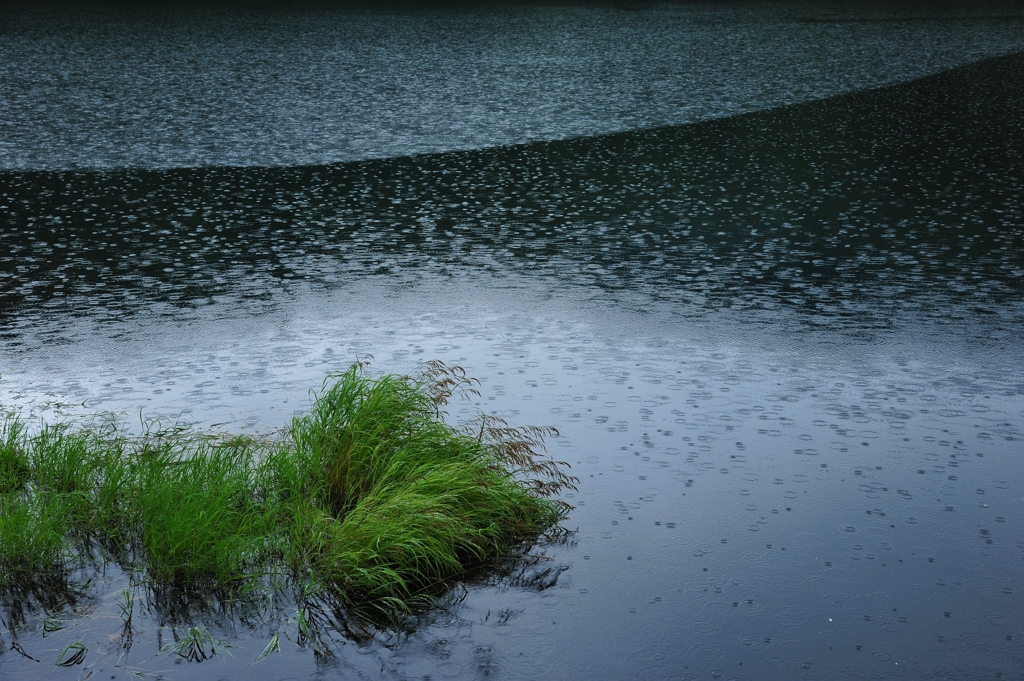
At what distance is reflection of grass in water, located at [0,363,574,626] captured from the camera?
6.10m

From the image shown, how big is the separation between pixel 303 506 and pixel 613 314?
5162mm

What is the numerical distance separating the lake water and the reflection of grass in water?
29 cm

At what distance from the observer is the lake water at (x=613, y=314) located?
233 inches

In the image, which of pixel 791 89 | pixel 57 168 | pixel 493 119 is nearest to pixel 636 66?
pixel 791 89

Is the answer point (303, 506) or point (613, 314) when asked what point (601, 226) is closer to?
point (613, 314)

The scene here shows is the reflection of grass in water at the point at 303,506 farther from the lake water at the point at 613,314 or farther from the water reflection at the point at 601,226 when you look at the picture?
the water reflection at the point at 601,226

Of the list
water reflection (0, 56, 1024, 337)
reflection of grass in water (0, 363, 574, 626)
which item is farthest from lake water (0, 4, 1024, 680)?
reflection of grass in water (0, 363, 574, 626)

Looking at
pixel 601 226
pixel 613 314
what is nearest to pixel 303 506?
pixel 613 314

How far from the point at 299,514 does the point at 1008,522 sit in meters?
4.28

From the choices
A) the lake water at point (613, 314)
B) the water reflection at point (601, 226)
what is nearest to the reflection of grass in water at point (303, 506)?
the lake water at point (613, 314)

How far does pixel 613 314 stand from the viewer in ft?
36.0

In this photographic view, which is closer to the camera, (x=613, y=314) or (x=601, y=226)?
(x=613, y=314)

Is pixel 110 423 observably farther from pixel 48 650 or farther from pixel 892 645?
pixel 892 645

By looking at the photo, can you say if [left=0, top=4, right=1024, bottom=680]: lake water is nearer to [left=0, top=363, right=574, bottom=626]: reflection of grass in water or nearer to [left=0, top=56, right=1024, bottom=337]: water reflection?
[left=0, top=56, right=1024, bottom=337]: water reflection
